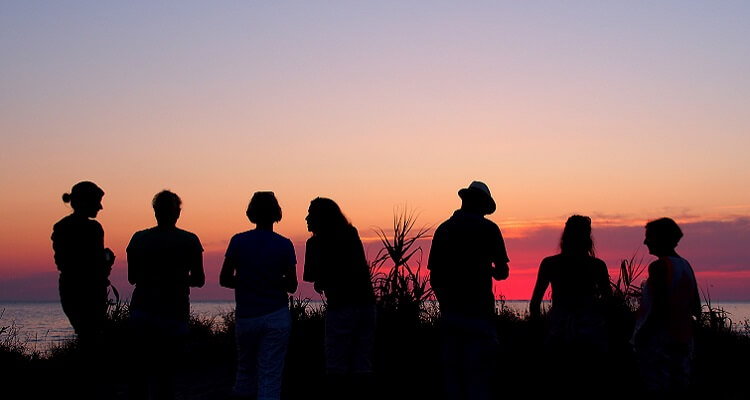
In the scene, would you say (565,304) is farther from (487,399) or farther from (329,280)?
(329,280)

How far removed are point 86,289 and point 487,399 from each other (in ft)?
10.5

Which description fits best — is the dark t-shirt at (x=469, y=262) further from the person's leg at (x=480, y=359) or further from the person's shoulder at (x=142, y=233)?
the person's shoulder at (x=142, y=233)

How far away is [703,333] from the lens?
40.2 feet

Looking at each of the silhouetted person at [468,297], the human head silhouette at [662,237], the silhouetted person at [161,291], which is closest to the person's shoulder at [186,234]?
the silhouetted person at [161,291]

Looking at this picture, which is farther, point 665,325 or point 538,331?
point 538,331

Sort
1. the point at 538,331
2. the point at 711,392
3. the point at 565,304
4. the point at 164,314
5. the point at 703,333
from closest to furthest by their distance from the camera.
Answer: the point at 164,314 → the point at 565,304 → the point at 711,392 → the point at 538,331 → the point at 703,333

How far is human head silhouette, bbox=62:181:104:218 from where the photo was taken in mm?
6516

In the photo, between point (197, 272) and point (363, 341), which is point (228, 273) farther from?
point (363, 341)

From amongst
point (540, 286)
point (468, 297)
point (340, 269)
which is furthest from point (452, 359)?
point (340, 269)

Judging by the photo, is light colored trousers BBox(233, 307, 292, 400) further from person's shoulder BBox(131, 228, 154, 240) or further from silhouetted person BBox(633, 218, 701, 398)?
silhouetted person BBox(633, 218, 701, 398)

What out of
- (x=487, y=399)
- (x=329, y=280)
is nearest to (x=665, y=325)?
(x=487, y=399)

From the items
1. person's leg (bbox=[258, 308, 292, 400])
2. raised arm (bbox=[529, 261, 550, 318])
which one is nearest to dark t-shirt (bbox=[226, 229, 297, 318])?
person's leg (bbox=[258, 308, 292, 400])

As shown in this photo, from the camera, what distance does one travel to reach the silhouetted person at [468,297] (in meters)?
6.29

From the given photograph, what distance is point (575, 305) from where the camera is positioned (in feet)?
22.2
